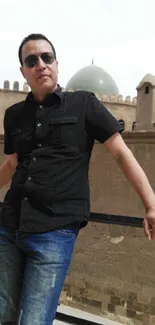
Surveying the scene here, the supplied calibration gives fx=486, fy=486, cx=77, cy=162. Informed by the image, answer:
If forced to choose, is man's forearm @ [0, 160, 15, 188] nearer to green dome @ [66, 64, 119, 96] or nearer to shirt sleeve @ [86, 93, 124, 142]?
shirt sleeve @ [86, 93, 124, 142]

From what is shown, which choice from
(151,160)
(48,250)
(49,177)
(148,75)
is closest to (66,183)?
(49,177)

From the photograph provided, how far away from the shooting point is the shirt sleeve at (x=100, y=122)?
1.73 m

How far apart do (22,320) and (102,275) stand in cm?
662

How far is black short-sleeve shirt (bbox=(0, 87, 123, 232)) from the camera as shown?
166 cm

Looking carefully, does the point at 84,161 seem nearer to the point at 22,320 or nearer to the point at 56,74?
the point at 56,74

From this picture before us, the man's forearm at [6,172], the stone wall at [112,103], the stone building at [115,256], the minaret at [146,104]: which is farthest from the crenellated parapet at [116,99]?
the man's forearm at [6,172]

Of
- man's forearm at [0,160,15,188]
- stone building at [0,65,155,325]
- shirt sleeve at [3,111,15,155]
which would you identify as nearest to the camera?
shirt sleeve at [3,111,15,155]

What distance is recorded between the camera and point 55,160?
66.6 inches

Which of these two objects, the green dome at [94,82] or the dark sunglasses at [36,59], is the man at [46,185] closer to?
the dark sunglasses at [36,59]

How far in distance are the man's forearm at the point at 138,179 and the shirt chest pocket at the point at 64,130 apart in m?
0.18

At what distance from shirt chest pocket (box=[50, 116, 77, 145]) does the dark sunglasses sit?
0.24 m

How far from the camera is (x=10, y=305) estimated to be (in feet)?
5.69

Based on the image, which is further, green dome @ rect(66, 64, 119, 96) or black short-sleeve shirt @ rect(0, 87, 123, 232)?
green dome @ rect(66, 64, 119, 96)

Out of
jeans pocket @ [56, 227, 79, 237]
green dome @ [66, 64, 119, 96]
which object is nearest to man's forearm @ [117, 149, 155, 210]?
jeans pocket @ [56, 227, 79, 237]
